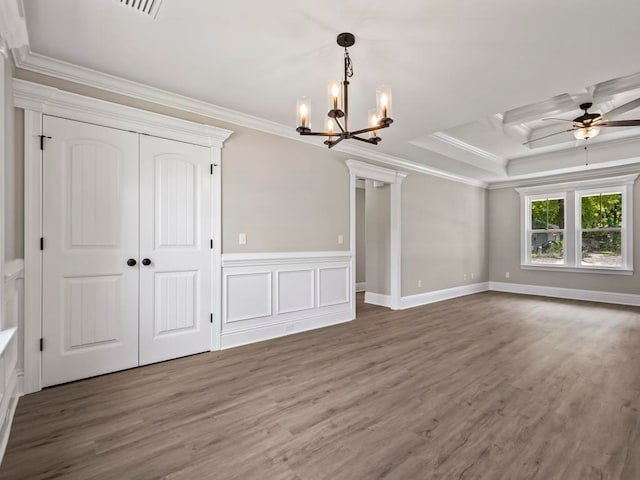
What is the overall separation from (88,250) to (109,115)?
3.88 ft

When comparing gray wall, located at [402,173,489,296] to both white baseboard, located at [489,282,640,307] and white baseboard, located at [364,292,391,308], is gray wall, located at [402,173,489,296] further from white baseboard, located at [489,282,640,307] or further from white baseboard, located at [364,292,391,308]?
white baseboard, located at [489,282,640,307]

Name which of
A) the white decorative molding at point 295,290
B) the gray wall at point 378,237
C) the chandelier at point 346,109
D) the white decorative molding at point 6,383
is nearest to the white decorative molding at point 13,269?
the white decorative molding at point 6,383

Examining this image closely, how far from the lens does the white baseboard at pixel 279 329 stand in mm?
3438

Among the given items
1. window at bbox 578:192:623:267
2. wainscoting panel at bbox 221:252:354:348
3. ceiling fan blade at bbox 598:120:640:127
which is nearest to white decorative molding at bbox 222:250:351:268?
wainscoting panel at bbox 221:252:354:348

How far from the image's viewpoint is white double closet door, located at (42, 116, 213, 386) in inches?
98.8

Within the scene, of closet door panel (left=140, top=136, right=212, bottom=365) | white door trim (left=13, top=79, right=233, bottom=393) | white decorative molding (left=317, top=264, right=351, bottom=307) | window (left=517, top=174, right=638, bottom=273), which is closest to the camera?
white door trim (left=13, top=79, right=233, bottom=393)

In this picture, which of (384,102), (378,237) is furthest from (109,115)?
(378,237)

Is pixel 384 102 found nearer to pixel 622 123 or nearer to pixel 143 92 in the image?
pixel 143 92

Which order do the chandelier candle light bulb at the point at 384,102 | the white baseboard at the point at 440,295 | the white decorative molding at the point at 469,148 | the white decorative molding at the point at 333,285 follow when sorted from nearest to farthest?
the chandelier candle light bulb at the point at 384,102
the white decorative molding at the point at 333,285
the white decorative molding at the point at 469,148
the white baseboard at the point at 440,295

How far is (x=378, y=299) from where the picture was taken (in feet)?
18.8

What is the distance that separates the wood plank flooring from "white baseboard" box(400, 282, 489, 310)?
195 centimetres

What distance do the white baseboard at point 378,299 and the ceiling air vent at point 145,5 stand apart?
16.0 ft

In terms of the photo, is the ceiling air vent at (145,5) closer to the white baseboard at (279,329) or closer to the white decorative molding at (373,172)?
the white baseboard at (279,329)

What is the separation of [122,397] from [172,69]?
262 centimetres
